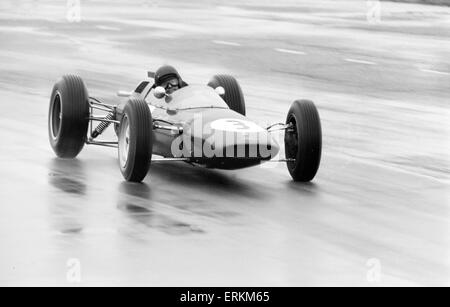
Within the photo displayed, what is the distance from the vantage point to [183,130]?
15.2 metres

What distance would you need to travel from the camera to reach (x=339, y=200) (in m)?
14.7

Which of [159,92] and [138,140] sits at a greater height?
[159,92]

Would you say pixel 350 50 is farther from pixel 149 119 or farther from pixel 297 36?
pixel 149 119

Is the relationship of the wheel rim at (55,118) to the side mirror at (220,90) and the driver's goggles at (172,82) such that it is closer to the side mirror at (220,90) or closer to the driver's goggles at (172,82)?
the driver's goggles at (172,82)

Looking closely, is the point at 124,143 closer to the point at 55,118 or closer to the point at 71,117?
the point at 71,117

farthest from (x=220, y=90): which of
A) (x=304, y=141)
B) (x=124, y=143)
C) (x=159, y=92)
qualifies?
(x=304, y=141)

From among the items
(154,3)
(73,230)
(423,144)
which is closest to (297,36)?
(154,3)

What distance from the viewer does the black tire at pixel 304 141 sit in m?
15.1

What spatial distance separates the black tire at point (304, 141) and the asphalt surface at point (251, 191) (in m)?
0.21

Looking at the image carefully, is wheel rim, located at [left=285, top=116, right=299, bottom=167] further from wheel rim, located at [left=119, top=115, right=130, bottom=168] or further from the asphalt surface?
wheel rim, located at [left=119, top=115, right=130, bottom=168]

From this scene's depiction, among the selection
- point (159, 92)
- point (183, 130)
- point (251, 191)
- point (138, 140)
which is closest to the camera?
point (138, 140)

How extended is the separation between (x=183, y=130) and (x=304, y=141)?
4.12 ft

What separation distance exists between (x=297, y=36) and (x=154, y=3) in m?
10.3

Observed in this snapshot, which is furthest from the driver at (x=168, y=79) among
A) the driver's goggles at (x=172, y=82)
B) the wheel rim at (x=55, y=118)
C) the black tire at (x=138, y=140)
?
A: the black tire at (x=138, y=140)
